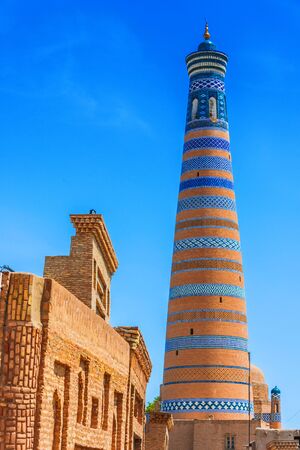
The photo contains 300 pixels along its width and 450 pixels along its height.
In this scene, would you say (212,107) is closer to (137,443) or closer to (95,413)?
(137,443)

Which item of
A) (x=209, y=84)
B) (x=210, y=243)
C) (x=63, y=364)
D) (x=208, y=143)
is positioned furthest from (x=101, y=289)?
(x=209, y=84)

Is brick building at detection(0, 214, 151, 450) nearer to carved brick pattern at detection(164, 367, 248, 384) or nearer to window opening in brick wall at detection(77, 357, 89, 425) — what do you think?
window opening in brick wall at detection(77, 357, 89, 425)

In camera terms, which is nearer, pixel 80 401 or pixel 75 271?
pixel 80 401

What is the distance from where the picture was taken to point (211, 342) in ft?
116

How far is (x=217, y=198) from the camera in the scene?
37.1 metres

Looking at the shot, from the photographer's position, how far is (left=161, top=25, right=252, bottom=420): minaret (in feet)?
115

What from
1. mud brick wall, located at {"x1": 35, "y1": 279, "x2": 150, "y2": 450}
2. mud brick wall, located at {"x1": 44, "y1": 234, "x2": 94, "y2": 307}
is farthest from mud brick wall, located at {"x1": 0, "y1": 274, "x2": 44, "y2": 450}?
mud brick wall, located at {"x1": 44, "y1": 234, "x2": 94, "y2": 307}

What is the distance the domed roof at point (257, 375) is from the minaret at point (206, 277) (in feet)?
16.0

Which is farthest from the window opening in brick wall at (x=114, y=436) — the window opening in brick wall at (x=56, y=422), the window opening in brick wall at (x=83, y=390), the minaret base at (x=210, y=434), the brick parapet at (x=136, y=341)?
the minaret base at (x=210, y=434)

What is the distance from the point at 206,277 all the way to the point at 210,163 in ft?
16.3

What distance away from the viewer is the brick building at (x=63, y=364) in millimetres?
8773

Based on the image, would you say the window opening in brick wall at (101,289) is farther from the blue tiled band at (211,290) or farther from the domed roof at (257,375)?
the domed roof at (257,375)

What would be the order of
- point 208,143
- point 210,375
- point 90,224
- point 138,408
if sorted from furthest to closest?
point 208,143, point 210,375, point 138,408, point 90,224

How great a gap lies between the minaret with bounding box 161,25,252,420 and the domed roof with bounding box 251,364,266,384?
4881mm
